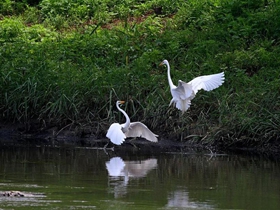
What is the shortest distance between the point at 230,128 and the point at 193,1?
526cm

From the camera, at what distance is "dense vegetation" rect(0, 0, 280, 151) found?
14.8m

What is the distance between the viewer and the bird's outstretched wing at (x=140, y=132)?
1409 cm

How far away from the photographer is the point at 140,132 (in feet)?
46.8

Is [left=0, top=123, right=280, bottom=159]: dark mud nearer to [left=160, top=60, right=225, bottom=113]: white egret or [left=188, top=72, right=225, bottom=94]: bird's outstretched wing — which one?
[left=160, top=60, right=225, bottom=113]: white egret

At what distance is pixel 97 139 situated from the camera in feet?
50.1

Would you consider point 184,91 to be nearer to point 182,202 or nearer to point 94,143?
point 94,143

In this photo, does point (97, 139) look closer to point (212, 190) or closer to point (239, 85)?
point (239, 85)

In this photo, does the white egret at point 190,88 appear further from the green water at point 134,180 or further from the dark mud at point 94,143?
the green water at point 134,180

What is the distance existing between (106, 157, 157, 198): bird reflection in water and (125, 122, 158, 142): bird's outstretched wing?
0.82 m

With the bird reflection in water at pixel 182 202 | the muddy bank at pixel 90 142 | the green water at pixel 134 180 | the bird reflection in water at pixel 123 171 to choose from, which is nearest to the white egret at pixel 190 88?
the muddy bank at pixel 90 142

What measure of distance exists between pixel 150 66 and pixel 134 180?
5541 mm

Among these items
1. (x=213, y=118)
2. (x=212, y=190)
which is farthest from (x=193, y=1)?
(x=212, y=190)

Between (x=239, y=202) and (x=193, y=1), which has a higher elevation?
(x=193, y=1)

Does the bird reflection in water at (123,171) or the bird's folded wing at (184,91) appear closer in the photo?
the bird reflection in water at (123,171)
